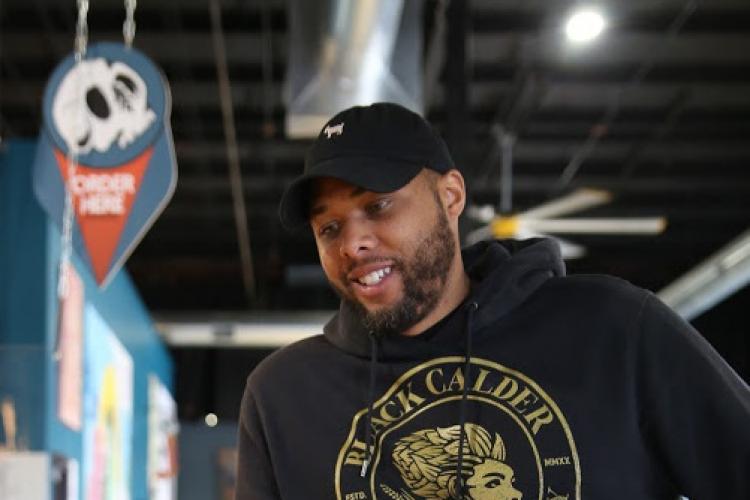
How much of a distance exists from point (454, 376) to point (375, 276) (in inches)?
7.7

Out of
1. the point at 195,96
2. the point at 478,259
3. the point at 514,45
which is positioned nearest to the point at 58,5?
the point at 195,96

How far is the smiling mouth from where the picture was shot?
1.79m

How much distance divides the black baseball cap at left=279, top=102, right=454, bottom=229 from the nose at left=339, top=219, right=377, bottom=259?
0.18ft

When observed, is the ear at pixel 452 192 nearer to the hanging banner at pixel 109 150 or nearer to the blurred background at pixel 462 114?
the hanging banner at pixel 109 150

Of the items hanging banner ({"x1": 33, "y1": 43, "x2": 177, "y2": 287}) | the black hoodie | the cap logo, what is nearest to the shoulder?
the black hoodie

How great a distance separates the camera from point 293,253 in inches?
654

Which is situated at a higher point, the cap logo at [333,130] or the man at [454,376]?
Result: the cap logo at [333,130]

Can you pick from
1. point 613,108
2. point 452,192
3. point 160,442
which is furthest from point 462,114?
point 452,192

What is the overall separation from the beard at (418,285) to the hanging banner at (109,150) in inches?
105

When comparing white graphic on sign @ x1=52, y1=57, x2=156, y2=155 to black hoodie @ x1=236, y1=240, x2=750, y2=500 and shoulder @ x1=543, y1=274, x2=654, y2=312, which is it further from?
Answer: shoulder @ x1=543, y1=274, x2=654, y2=312

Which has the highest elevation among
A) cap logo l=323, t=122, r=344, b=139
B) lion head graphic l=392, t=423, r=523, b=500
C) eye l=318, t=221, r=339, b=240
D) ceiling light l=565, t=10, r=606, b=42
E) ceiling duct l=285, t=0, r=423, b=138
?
ceiling light l=565, t=10, r=606, b=42

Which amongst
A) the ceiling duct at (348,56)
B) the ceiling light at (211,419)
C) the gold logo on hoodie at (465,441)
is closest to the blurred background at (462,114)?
the ceiling duct at (348,56)

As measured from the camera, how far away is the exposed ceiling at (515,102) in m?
9.12

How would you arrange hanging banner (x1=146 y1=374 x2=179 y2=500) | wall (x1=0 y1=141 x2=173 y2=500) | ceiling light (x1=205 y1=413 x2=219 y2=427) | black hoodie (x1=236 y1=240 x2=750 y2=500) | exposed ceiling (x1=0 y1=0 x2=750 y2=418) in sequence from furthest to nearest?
ceiling light (x1=205 y1=413 x2=219 y2=427)
hanging banner (x1=146 y1=374 x2=179 y2=500)
exposed ceiling (x1=0 y1=0 x2=750 y2=418)
wall (x1=0 y1=141 x2=173 y2=500)
black hoodie (x1=236 y1=240 x2=750 y2=500)
